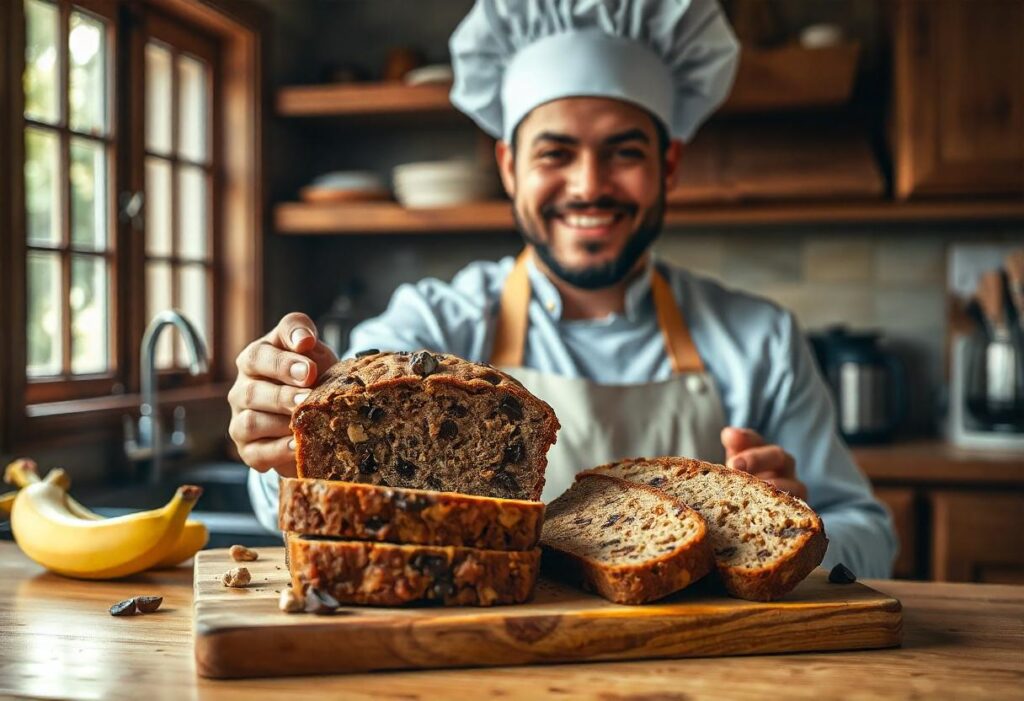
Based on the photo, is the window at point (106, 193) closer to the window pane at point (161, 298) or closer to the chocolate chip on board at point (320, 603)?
the window pane at point (161, 298)

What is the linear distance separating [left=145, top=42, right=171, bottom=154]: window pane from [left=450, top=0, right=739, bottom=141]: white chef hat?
1.27 meters

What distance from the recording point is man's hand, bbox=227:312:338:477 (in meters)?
1.21

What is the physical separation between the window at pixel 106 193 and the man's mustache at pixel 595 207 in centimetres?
120

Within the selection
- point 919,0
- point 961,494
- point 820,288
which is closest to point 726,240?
point 820,288

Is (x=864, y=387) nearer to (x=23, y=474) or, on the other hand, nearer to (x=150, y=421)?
(x=150, y=421)

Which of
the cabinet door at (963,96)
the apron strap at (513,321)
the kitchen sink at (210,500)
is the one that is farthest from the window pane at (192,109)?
the cabinet door at (963,96)

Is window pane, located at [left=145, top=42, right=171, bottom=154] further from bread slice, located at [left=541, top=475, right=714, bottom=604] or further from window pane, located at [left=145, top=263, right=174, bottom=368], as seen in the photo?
bread slice, located at [left=541, top=475, right=714, bottom=604]

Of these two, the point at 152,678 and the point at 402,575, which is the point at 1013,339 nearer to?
the point at 402,575

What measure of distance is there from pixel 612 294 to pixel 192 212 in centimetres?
171

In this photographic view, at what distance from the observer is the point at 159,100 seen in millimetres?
2980

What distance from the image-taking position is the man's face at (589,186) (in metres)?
1.84

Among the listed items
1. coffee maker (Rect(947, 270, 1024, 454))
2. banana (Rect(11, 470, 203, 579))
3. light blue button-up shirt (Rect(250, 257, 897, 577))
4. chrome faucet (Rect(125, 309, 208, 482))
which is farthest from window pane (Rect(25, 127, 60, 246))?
coffee maker (Rect(947, 270, 1024, 454))

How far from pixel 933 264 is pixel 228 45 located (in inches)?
96.3

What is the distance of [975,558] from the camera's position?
2.76 m
